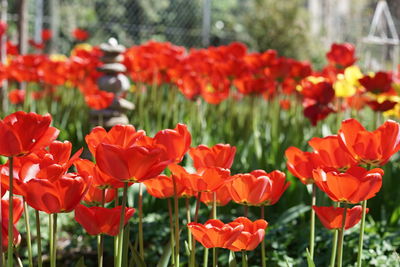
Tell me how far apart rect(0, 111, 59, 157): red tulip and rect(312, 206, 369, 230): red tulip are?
566mm

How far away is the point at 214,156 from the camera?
53.1 inches

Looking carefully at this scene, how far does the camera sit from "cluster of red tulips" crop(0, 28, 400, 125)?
3078 millimetres

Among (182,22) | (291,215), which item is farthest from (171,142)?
(182,22)

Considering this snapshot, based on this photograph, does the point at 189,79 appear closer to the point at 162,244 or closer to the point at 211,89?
the point at 211,89

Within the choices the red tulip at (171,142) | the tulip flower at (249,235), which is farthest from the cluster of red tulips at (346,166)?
the red tulip at (171,142)

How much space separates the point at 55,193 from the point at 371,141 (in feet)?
2.11

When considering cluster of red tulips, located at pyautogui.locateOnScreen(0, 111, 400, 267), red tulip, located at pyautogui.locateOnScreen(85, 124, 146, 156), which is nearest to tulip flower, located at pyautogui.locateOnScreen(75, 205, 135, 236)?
cluster of red tulips, located at pyautogui.locateOnScreen(0, 111, 400, 267)

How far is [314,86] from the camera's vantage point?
2.81 m

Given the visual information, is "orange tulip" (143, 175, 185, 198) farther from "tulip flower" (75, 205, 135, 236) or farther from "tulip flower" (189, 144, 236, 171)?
"tulip flower" (75, 205, 135, 236)

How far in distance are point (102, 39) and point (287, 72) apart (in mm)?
8365

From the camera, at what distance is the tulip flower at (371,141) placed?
51.4 inches

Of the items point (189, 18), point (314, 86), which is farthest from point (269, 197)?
point (189, 18)

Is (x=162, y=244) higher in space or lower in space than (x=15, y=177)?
lower

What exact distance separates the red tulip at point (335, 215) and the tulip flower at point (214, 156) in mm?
203
